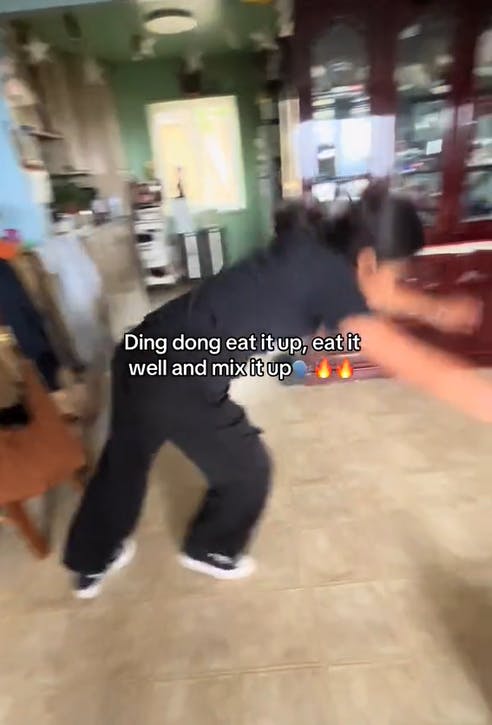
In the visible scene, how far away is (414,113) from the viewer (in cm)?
221

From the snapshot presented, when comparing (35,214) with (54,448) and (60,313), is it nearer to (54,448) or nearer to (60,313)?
(60,313)

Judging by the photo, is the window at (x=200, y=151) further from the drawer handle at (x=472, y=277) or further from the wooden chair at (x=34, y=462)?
the wooden chair at (x=34, y=462)

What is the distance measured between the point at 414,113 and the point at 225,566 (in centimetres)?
196

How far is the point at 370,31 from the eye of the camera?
205 centimetres

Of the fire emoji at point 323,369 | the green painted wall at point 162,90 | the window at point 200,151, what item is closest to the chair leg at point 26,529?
the fire emoji at point 323,369

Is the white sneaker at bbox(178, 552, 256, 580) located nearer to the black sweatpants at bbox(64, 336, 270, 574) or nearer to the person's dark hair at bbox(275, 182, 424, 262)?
the black sweatpants at bbox(64, 336, 270, 574)

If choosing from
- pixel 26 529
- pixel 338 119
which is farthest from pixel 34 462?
pixel 338 119

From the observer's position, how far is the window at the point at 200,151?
4.10 m

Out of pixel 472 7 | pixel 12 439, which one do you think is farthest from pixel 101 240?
pixel 472 7

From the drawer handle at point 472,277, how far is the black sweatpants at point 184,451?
4.79ft

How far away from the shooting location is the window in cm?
410

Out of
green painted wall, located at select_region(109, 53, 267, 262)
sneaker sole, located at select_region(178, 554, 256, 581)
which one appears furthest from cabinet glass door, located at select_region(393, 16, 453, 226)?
green painted wall, located at select_region(109, 53, 267, 262)

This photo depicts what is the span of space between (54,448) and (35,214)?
117 cm

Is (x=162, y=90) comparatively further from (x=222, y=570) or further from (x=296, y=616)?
(x=296, y=616)
